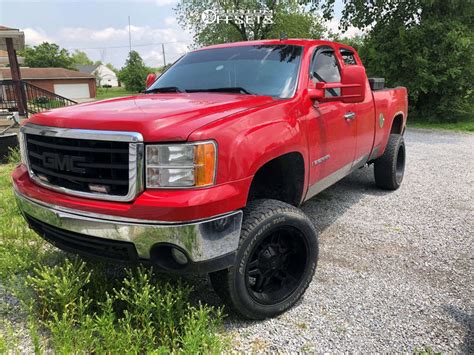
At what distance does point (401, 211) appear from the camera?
14.9 ft


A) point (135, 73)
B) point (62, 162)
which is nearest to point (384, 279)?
point (62, 162)

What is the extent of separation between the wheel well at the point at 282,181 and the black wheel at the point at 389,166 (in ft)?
8.76

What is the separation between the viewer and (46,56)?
57406 millimetres

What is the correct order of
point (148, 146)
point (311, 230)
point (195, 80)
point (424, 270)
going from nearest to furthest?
point (148, 146), point (311, 230), point (424, 270), point (195, 80)

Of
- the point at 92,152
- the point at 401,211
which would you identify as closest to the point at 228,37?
the point at 401,211

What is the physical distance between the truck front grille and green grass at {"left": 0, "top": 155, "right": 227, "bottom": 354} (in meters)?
0.50

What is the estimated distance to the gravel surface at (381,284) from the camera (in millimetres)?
2328

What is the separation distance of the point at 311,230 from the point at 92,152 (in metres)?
1.53

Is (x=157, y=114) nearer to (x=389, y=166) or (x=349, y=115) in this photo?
(x=349, y=115)

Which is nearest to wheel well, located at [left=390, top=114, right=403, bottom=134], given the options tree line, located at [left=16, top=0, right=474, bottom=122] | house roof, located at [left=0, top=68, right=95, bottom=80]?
tree line, located at [left=16, top=0, right=474, bottom=122]

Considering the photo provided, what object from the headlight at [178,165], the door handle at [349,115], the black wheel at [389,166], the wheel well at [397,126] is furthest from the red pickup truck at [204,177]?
the wheel well at [397,126]

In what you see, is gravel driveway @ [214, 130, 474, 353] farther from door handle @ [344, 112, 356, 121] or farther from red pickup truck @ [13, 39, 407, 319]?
door handle @ [344, 112, 356, 121]

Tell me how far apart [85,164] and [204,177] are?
705mm

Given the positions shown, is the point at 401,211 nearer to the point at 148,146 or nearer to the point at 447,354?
the point at 447,354
